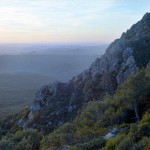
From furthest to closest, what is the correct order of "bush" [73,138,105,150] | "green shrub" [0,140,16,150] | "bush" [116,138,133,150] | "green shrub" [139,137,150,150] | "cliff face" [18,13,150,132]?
"cliff face" [18,13,150,132], "green shrub" [0,140,16,150], "bush" [73,138,105,150], "bush" [116,138,133,150], "green shrub" [139,137,150,150]

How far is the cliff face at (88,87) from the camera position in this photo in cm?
9781

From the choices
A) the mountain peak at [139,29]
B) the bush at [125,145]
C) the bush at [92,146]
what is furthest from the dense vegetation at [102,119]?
the mountain peak at [139,29]

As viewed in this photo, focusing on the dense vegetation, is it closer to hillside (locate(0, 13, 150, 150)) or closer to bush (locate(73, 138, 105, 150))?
hillside (locate(0, 13, 150, 150))

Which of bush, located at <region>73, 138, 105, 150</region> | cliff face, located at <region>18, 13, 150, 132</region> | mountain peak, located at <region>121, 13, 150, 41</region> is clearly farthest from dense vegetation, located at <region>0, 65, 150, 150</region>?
mountain peak, located at <region>121, 13, 150, 41</region>

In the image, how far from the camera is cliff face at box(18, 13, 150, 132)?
97.8 metres

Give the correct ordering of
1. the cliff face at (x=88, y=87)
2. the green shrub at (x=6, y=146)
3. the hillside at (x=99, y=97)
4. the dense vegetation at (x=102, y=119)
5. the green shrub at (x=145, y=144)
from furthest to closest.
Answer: the cliff face at (x=88, y=87) → the hillside at (x=99, y=97) → the green shrub at (x=6, y=146) → the dense vegetation at (x=102, y=119) → the green shrub at (x=145, y=144)

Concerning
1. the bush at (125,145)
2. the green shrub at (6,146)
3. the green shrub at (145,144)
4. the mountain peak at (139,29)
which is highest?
the mountain peak at (139,29)

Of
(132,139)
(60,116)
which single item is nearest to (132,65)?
(60,116)

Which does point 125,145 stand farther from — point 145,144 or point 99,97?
point 99,97

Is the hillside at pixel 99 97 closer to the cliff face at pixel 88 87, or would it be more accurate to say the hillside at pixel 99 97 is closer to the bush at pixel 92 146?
the cliff face at pixel 88 87

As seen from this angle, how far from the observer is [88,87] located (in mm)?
105375

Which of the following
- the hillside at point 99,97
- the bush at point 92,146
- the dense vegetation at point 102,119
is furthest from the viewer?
the hillside at point 99,97

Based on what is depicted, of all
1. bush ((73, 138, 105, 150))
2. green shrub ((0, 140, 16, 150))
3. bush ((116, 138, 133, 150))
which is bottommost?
green shrub ((0, 140, 16, 150))

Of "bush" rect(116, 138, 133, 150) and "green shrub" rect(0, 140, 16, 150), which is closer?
"bush" rect(116, 138, 133, 150)
